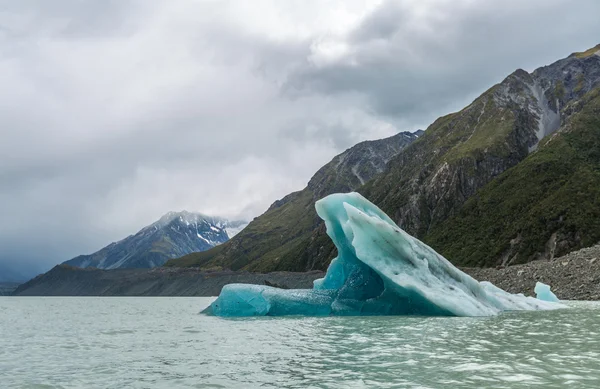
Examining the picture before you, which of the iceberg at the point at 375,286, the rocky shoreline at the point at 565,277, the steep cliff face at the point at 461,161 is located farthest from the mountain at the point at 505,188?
the iceberg at the point at 375,286

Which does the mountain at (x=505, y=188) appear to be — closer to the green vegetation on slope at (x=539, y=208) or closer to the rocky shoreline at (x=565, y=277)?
the green vegetation on slope at (x=539, y=208)

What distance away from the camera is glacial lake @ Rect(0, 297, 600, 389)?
9125 millimetres

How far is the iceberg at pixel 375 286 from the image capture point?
24047mm

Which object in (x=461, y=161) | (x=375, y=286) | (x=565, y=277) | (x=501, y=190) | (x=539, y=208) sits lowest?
(x=565, y=277)

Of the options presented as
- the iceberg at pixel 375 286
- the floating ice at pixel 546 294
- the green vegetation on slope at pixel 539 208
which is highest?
the green vegetation on slope at pixel 539 208

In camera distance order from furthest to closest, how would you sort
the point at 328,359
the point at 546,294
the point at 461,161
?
the point at 461,161, the point at 546,294, the point at 328,359

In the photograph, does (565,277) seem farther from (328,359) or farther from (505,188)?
(505,188)

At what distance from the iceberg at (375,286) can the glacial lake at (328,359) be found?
4701 mm

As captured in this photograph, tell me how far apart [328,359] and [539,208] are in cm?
11291

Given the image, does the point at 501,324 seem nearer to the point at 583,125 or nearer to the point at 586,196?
the point at 586,196

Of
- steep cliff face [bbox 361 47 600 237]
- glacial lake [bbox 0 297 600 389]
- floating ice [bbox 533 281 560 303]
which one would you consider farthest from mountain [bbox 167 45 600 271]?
glacial lake [bbox 0 297 600 389]

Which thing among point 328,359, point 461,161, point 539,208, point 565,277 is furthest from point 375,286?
point 461,161

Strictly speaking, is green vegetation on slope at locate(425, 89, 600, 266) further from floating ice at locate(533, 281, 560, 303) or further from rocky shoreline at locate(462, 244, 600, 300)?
floating ice at locate(533, 281, 560, 303)

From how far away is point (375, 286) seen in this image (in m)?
28.0
